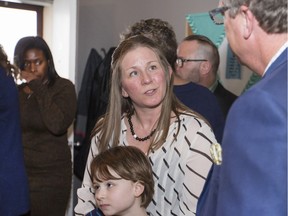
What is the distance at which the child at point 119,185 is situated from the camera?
59.9 inches

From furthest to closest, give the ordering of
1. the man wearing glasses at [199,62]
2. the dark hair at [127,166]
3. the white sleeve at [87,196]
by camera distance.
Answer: the man wearing glasses at [199,62] < the white sleeve at [87,196] < the dark hair at [127,166]

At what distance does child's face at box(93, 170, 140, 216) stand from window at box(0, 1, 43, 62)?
201 cm

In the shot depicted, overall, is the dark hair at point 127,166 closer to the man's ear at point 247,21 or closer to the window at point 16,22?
the man's ear at point 247,21

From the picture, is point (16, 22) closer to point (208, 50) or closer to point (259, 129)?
point (208, 50)

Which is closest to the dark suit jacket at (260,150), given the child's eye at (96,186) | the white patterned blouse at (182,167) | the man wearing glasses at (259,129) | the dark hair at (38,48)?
the man wearing glasses at (259,129)

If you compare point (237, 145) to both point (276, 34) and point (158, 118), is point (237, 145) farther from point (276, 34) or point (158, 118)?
point (158, 118)

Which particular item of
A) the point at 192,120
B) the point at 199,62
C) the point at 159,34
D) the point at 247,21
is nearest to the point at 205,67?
the point at 199,62

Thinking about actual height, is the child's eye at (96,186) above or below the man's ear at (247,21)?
below

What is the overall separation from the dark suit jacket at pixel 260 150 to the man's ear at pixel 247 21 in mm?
94

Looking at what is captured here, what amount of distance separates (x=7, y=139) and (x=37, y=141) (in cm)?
55

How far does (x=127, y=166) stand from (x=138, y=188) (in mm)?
80

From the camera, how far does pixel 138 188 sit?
1.54 m

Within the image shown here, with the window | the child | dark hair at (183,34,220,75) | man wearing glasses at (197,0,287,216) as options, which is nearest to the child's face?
the child

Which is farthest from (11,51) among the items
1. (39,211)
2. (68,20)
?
(39,211)
